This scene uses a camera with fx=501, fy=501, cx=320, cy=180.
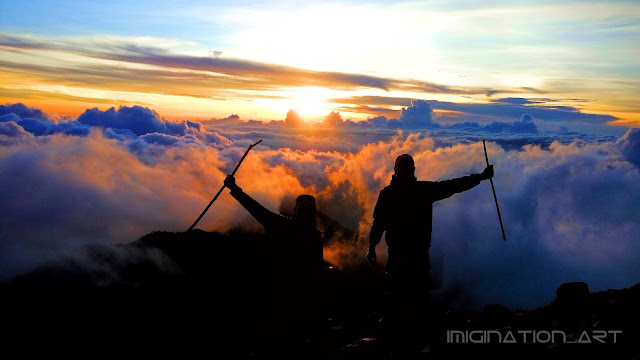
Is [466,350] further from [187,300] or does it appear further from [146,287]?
[146,287]

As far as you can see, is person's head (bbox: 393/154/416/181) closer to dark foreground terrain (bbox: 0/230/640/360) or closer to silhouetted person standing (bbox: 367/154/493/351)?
silhouetted person standing (bbox: 367/154/493/351)

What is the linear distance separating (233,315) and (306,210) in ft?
333

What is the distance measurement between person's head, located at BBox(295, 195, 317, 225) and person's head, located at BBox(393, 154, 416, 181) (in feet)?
5.80

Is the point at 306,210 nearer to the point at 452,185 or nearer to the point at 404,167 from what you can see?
the point at 404,167

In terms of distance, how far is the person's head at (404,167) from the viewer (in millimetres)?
7915

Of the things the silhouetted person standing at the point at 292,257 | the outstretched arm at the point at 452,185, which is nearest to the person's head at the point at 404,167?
the outstretched arm at the point at 452,185

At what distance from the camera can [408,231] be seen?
817 cm

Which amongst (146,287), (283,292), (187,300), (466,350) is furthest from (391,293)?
(146,287)

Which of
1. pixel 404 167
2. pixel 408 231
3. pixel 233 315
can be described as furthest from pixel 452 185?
pixel 233 315

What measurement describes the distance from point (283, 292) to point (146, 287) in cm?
12508

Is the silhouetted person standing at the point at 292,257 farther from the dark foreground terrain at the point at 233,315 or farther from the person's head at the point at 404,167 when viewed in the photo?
the person's head at the point at 404,167

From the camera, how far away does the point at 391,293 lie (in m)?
8.46

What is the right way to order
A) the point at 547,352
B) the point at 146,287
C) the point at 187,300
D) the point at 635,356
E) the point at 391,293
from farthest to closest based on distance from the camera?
the point at 146,287, the point at 187,300, the point at 391,293, the point at 547,352, the point at 635,356

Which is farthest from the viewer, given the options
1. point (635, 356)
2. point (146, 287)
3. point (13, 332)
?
point (146, 287)
